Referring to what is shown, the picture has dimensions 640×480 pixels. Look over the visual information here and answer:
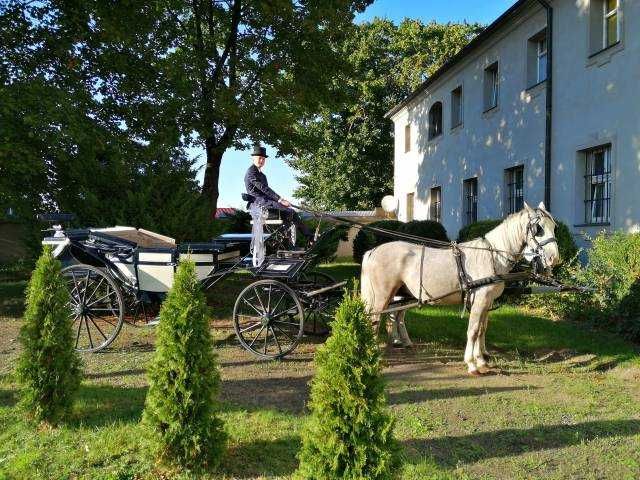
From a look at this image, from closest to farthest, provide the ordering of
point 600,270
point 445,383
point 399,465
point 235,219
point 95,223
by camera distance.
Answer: point 399,465 → point 445,383 → point 600,270 → point 95,223 → point 235,219

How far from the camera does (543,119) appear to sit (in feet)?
43.7

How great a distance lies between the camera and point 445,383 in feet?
19.4

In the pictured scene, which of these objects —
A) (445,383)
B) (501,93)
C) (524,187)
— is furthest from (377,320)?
(501,93)

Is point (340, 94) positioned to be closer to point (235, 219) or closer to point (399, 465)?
point (235, 219)

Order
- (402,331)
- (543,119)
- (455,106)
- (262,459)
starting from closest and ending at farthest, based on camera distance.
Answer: (262,459), (402,331), (543,119), (455,106)

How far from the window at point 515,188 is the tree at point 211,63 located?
5.46m

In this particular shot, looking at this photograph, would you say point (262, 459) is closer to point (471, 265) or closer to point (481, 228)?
point (471, 265)

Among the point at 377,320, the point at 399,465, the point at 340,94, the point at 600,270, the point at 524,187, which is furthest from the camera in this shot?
the point at 340,94

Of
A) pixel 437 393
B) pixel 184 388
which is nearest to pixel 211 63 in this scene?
pixel 437 393

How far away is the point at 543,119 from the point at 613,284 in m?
6.42

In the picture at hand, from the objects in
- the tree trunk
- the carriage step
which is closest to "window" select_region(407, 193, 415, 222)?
the tree trunk

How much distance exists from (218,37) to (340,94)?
3.86 metres

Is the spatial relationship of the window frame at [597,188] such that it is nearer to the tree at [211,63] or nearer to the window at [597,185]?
the window at [597,185]

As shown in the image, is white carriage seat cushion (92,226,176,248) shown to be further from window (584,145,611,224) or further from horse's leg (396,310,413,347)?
window (584,145,611,224)
